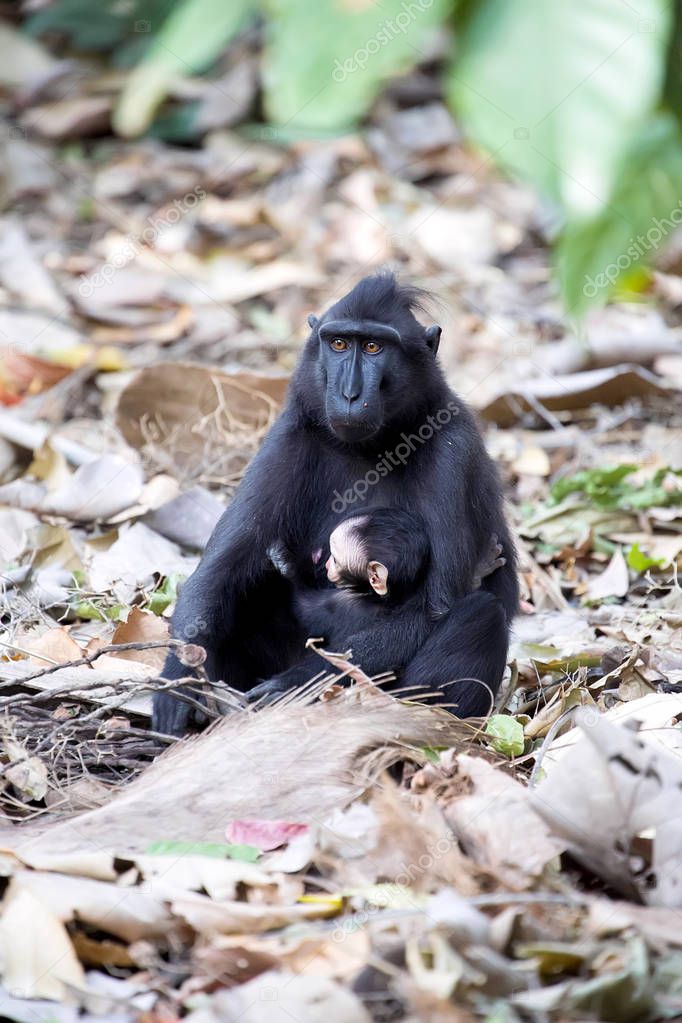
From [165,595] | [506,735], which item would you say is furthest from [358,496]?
[506,735]

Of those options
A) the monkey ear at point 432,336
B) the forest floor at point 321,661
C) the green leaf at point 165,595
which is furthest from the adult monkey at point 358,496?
the green leaf at point 165,595

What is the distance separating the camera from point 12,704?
447cm

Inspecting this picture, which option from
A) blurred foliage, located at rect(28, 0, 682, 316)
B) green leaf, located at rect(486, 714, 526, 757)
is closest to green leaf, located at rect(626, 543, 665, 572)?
green leaf, located at rect(486, 714, 526, 757)

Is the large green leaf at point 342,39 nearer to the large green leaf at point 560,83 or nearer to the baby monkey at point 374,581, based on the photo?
the large green leaf at point 560,83

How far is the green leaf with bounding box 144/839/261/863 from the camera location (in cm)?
357

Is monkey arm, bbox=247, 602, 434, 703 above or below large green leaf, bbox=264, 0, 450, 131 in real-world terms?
below

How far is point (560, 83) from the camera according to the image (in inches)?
48.5

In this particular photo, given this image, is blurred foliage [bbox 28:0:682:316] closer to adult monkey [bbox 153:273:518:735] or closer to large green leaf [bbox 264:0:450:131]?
large green leaf [bbox 264:0:450:131]

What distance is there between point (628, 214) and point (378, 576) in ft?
12.4

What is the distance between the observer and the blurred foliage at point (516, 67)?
47.9 inches

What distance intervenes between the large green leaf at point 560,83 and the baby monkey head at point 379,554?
395cm

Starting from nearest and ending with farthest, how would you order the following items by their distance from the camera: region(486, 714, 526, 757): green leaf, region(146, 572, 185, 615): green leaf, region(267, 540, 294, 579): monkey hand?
region(486, 714, 526, 757): green leaf
region(267, 540, 294, 579): monkey hand
region(146, 572, 185, 615): green leaf

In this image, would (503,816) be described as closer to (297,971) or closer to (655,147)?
(297,971)

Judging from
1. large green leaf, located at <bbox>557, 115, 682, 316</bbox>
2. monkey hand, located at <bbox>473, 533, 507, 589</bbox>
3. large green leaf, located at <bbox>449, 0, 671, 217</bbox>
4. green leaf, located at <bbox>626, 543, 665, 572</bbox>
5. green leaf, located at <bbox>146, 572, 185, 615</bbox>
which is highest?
large green leaf, located at <bbox>449, 0, 671, 217</bbox>
